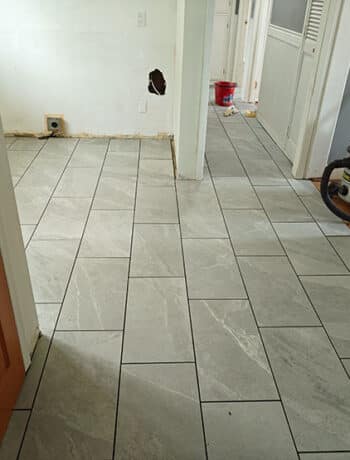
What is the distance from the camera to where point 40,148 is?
148 inches

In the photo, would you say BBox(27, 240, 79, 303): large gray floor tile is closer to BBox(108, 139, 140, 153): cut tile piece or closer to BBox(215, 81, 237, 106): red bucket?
BBox(108, 139, 140, 153): cut tile piece

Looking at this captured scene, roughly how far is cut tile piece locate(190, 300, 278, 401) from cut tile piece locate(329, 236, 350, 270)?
0.75 metres

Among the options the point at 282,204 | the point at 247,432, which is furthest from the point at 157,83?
the point at 247,432

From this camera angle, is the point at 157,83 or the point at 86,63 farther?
the point at 157,83

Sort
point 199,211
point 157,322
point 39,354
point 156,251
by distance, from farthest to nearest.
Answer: point 199,211, point 156,251, point 157,322, point 39,354

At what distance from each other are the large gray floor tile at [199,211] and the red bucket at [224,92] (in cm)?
225

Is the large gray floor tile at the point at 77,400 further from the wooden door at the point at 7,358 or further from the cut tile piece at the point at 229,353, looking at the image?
the cut tile piece at the point at 229,353

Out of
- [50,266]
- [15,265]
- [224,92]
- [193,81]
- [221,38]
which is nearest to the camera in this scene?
[15,265]

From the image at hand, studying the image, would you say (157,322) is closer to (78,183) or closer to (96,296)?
(96,296)

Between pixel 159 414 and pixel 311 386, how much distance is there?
602 mm

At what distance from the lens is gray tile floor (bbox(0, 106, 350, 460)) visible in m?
1.43

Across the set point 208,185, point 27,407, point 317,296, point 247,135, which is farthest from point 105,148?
point 27,407

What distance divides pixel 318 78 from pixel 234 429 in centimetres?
247

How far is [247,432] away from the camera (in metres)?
1.44
